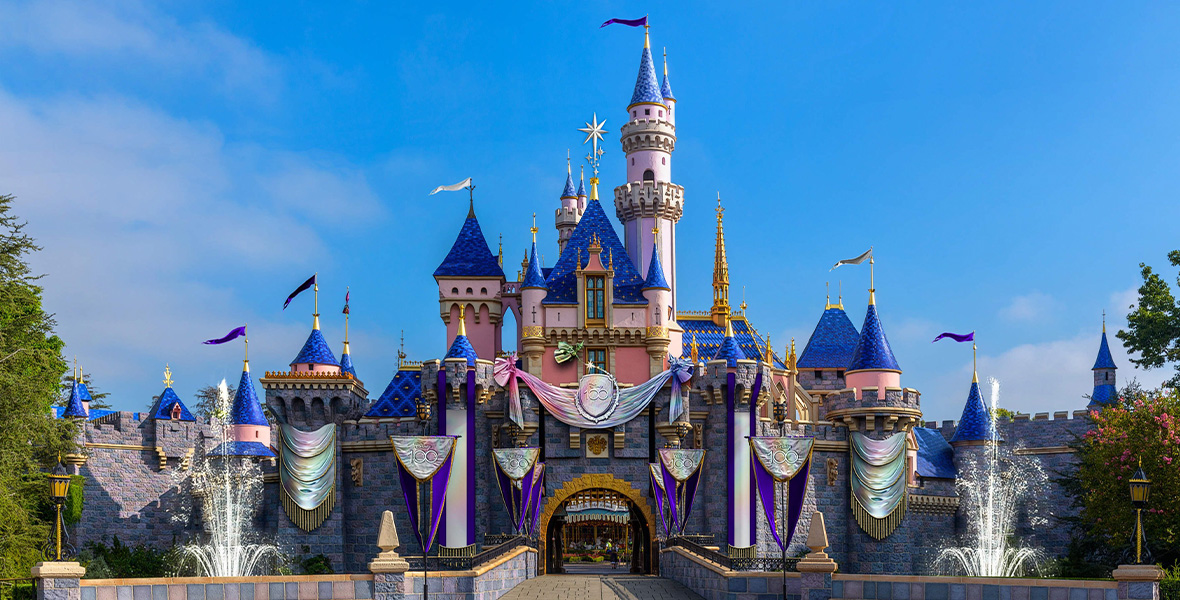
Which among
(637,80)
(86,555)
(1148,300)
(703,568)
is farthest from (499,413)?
(1148,300)

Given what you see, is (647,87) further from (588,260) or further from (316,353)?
(316,353)

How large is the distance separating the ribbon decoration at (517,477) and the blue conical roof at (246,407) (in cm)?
1366

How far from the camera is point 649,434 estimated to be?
135ft

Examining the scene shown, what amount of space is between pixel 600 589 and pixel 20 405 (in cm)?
1673

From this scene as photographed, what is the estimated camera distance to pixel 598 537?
6781cm

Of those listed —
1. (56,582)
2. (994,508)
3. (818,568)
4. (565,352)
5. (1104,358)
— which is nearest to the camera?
(56,582)

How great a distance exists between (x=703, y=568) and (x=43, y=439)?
63.2 ft

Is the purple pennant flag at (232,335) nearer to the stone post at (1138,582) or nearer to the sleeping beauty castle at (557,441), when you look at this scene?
the sleeping beauty castle at (557,441)

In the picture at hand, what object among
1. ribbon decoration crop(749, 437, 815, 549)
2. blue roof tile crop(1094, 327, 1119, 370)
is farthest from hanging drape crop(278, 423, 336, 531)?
blue roof tile crop(1094, 327, 1119, 370)

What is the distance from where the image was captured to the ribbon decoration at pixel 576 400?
40562mm

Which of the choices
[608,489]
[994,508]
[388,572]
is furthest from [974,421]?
[388,572]

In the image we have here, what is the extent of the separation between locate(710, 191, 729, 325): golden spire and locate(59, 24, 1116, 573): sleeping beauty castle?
7.06m

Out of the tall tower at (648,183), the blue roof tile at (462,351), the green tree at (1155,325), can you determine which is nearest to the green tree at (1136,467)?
the green tree at (1155,325)

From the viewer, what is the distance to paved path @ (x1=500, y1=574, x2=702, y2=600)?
98.9 ft
